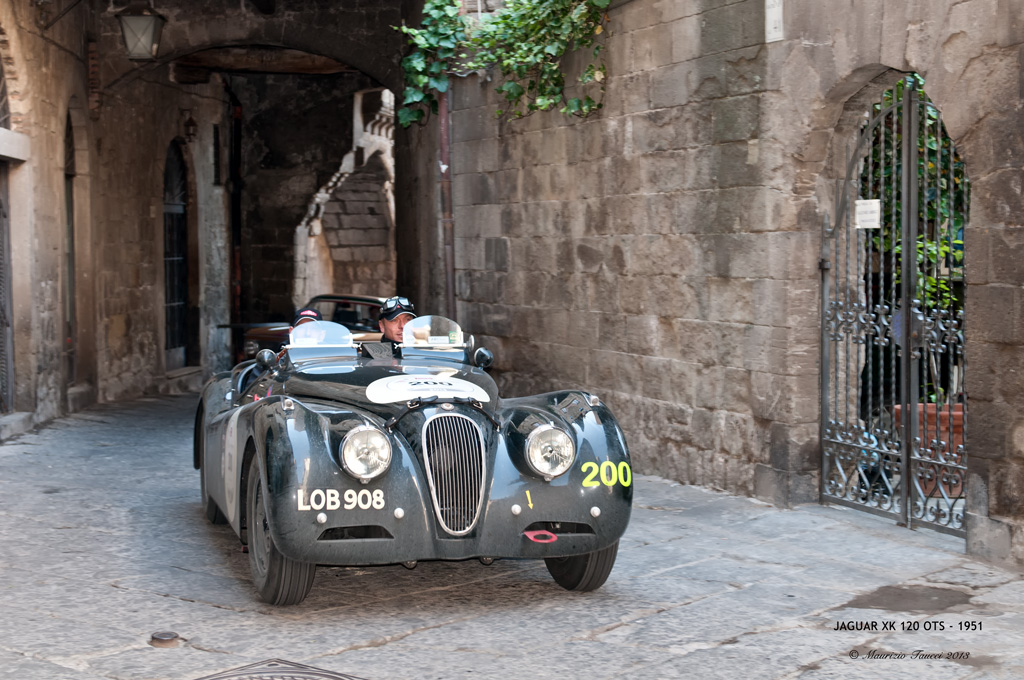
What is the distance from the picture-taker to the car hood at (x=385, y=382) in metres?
5.45

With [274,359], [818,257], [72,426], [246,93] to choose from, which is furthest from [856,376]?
[246,93]

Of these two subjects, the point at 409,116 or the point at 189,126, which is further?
the point at 189,126

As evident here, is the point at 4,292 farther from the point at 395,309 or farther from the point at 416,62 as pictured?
the point at 395,309

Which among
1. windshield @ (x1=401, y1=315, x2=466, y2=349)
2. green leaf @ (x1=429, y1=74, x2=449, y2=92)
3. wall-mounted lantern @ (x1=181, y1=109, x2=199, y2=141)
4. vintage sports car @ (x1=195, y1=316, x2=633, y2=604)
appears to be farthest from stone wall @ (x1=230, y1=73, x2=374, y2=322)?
vintage sports car @ (x1=195, y1=316, x2=633, y2=604)

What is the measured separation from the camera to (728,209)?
25.0 ft

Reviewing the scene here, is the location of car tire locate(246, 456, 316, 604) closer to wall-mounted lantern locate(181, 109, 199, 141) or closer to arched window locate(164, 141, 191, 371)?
arched window locate(164, 141, 191, 371)

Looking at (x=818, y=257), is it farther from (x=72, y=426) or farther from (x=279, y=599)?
(x=72, y=426)

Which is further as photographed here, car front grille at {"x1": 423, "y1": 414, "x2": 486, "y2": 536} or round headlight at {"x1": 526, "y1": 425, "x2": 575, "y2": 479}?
round headlight at {"x1": 526, "y1": 425, "x2": 575, "y2": 479}

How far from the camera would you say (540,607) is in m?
5.25

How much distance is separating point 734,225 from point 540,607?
3234mm

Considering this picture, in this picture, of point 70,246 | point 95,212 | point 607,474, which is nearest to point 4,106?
point 70,246

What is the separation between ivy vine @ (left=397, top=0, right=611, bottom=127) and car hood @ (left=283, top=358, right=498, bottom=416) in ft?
11.5

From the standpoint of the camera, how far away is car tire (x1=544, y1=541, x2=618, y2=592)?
5387 millimetres

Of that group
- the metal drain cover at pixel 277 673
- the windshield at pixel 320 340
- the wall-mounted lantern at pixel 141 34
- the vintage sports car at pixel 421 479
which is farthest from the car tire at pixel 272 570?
the wall-mounted lantern at pixel 141 34
